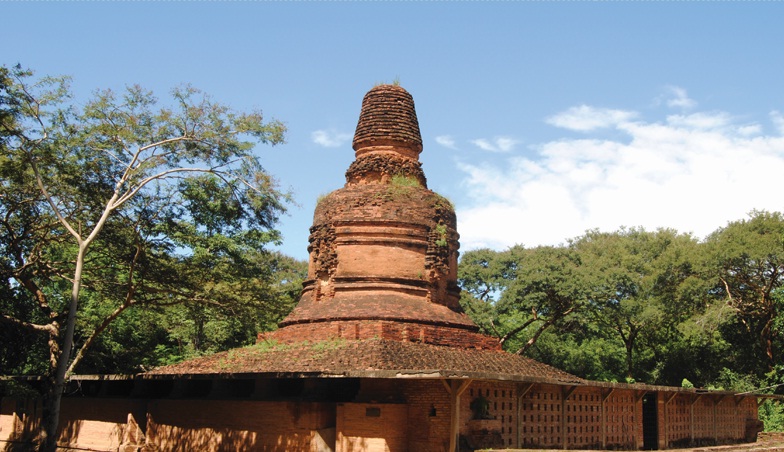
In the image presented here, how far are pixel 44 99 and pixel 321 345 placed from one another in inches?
329

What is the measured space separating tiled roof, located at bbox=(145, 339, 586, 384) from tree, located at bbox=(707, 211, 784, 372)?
14.9 metres

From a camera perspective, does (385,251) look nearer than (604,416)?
No

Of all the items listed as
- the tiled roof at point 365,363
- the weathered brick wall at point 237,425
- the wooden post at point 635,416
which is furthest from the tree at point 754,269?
the weathered brick wall at point 237,425

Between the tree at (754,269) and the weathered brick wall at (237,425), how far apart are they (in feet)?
69.4

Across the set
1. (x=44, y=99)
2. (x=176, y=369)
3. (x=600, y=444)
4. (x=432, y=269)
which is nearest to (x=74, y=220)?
(x=44, y=99)

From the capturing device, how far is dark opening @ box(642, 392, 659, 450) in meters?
19.5

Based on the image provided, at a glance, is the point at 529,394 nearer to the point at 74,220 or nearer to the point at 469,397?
the point at 469,397

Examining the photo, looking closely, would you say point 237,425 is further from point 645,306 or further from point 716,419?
point 645,306

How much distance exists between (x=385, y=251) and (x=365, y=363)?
213 inches

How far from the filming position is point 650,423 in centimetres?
1972

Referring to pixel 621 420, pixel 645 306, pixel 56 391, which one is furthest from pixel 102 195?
pixel 645 306

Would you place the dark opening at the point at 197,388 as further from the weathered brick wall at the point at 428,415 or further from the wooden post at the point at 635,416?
the wooden post at the point at 635,416

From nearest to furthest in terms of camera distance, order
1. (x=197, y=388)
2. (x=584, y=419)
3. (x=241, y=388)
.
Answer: (x=241, y=388)
(x=197, y=388)
(x=584, y=419)

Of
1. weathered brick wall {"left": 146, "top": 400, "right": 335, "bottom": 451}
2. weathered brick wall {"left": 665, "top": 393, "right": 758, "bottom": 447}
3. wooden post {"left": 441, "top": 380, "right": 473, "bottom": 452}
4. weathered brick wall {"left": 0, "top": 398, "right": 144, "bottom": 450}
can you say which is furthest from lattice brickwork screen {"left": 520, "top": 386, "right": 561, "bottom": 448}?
→ weathered brick wall {"left": 0, "top": 398, "right": 144, "bottom": 450}
